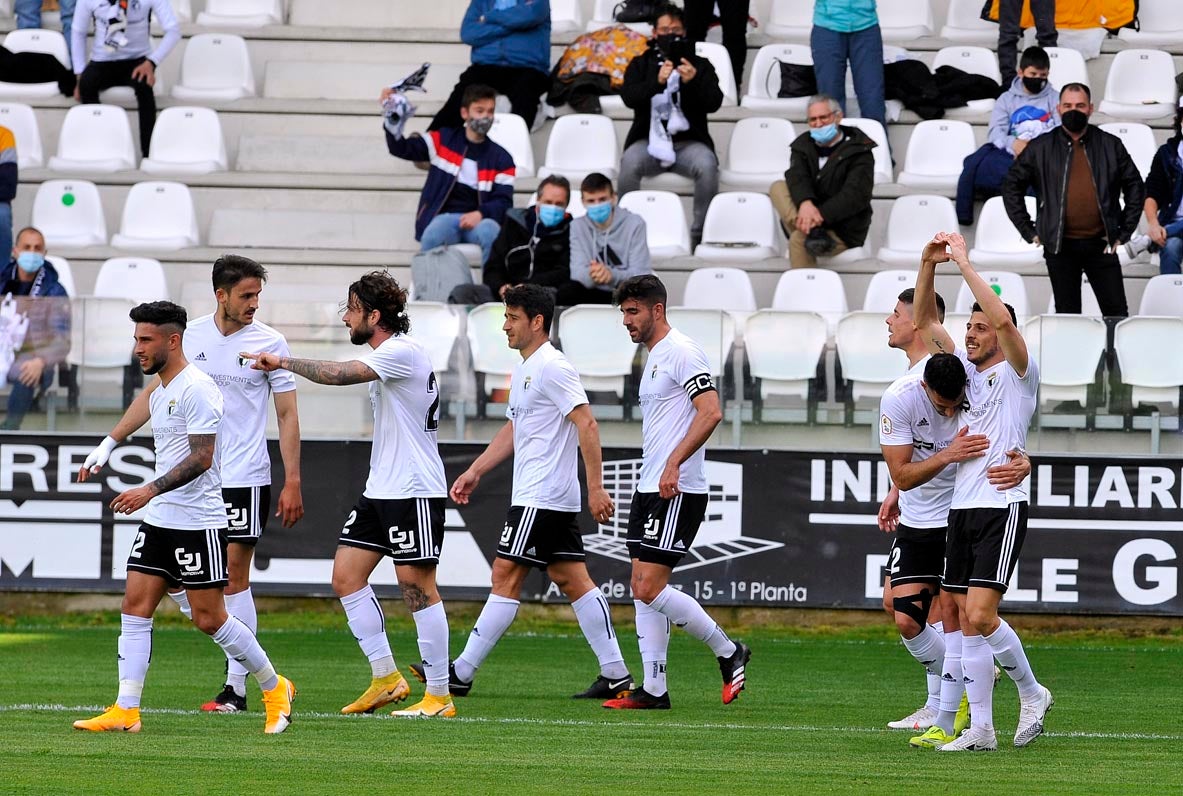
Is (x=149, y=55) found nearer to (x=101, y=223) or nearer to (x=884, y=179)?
(x=101, y=223)

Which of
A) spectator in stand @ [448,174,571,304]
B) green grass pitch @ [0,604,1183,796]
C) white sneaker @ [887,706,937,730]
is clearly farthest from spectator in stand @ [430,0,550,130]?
white sneaker @ [887,706,937,730]

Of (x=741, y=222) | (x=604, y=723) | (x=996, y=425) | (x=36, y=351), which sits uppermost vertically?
(x=741, y=222)

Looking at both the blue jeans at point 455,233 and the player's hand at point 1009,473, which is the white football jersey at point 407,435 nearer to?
the player's hand at point 1009,473

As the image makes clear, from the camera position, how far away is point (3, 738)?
762 cm

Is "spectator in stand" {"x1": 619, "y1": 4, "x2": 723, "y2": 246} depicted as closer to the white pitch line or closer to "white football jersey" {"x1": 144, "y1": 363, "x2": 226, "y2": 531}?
the white pitch line

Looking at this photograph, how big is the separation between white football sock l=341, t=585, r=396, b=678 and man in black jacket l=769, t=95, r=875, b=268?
24.4ft

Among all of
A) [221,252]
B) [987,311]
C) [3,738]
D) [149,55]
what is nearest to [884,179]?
[221,252]

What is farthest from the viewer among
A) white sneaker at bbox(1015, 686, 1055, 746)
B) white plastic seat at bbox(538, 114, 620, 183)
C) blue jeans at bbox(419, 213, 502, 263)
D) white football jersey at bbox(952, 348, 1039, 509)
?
white plastic seat at bbox(538, 114, 620, 183)

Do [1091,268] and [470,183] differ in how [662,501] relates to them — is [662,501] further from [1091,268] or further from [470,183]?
[470,183]

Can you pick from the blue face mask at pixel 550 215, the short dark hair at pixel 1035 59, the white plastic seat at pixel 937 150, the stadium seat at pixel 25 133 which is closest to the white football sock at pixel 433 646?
the blue face mask at pixel 550 215

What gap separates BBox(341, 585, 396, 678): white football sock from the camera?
875 cm

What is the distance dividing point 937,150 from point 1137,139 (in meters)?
1.85

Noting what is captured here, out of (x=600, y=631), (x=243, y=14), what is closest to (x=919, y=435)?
(x=600, y=631)

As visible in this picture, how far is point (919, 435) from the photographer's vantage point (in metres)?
8.12
